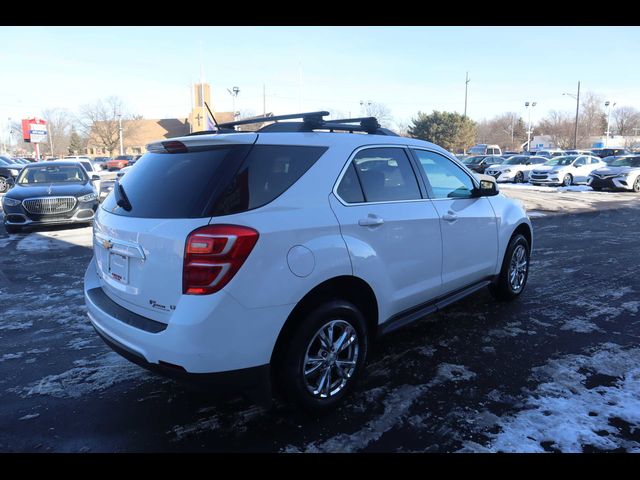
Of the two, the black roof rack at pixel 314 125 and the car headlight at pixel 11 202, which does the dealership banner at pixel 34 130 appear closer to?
the car headlight at pixel 11 202

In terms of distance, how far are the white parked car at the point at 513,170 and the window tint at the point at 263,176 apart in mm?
25895

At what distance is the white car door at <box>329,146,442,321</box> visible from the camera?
306cm

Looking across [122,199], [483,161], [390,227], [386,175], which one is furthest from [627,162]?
[122,199]

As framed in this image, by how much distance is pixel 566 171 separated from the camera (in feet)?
76.7

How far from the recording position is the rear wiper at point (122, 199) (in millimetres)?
2967

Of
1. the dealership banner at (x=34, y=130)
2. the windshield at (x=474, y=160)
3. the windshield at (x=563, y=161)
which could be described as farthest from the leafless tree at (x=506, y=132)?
the dealership banner at (x=34, y=130)

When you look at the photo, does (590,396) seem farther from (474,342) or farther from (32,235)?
(32,235)

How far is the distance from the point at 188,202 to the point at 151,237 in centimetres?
29

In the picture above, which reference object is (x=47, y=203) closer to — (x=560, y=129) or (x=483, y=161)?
(x=483, y=161)

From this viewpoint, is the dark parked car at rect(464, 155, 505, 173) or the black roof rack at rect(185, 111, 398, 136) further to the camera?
the dark parked car at rect(464, 155, 505, 173)

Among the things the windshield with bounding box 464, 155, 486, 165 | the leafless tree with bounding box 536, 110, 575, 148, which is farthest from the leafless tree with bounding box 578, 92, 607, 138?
the windshield with bounding box 464, 155, 486, 165

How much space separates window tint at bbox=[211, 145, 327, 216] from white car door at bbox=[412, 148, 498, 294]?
4.44 feet

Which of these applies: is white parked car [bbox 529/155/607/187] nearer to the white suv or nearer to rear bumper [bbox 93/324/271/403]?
the white suv

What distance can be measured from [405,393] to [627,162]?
23.1 m
